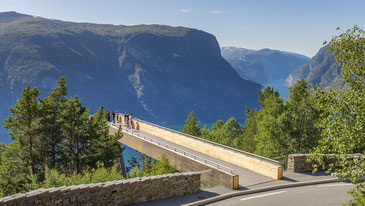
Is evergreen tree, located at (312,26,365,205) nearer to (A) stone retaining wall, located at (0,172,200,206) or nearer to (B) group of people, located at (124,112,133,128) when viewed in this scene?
(A) stone retaining wall, located at (0,172,200,206)

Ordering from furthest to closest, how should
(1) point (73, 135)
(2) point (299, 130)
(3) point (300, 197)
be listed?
(2) point (299, 130) < (1) point (73, 135) < (3) point (300, 197)

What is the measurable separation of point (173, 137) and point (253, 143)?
60.3 ft

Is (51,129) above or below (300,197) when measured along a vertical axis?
above

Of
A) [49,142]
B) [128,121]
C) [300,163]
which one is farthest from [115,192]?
[128,121]

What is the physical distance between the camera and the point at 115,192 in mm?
11242

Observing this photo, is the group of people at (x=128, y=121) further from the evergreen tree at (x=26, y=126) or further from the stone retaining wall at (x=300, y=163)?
the stone retaining wall at (x=300, y=163)

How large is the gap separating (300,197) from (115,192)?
726 cm

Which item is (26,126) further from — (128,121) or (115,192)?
(128,121)

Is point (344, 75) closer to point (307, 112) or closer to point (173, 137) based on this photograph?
point (307, 112)

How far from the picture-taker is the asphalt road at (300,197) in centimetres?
1199

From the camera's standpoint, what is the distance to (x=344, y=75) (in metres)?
9.55

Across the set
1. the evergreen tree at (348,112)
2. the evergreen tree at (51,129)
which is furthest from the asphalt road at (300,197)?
the evergreen tree at (51,129)

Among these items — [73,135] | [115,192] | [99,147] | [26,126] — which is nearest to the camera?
[115,192]

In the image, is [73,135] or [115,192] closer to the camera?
[115,192]
